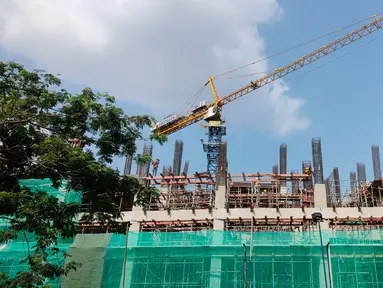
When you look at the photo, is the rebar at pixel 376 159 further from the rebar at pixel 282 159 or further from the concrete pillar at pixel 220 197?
the concrete pillar at pixel 220 197

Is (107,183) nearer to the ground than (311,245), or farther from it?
farther from it

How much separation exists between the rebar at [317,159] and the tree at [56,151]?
19350 mm

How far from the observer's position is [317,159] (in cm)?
3127

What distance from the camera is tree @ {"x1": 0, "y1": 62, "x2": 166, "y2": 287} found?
35.4 feet

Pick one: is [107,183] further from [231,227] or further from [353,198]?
[353,198]

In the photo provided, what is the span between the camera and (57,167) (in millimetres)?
11906

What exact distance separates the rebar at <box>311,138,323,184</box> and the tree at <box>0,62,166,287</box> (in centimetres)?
1935

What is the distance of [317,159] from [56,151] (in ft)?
78.4

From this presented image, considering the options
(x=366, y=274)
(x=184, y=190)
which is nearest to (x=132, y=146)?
(x=366, y=274)

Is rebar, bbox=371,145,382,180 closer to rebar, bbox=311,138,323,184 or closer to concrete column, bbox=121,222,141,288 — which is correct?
rebar, bbox=311,138,323,184

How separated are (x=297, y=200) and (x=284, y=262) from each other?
1062cm

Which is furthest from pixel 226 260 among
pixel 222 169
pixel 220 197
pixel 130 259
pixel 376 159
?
pixel 376 159

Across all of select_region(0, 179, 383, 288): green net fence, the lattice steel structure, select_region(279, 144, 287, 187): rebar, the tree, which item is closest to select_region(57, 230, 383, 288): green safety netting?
select_region(0, 179, 383, 288): green net fence

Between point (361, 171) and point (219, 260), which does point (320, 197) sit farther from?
point (361, 171)
